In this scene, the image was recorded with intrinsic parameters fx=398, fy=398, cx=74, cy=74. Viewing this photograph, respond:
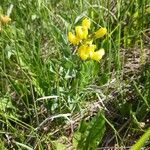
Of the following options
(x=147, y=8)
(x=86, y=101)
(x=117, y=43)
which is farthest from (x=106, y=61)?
(x=147, y=8)

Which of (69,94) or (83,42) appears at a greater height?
(83,42)

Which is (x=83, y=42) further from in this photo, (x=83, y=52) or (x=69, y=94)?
(x=69, y=94)

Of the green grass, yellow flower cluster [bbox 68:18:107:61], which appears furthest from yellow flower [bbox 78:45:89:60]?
the green grass

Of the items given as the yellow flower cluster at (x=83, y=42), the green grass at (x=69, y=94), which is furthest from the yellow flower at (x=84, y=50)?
the green grass at (x=69, y=94)

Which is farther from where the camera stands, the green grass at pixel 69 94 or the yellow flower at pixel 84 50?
the green grass at pixel 69 94

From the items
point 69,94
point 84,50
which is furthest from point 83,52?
point 69,94

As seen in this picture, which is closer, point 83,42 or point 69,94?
point 83,42

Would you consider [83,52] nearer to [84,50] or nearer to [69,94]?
[84,50]

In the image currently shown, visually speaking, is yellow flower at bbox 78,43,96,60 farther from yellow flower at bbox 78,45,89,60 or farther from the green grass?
the green grass

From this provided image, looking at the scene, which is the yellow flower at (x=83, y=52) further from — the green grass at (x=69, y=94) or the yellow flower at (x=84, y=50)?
the green grass at (x=69, y=94)
